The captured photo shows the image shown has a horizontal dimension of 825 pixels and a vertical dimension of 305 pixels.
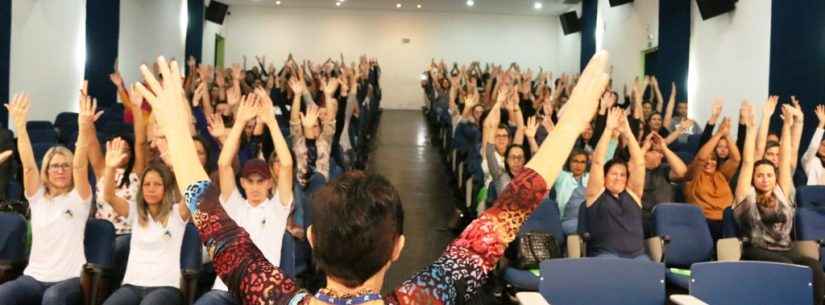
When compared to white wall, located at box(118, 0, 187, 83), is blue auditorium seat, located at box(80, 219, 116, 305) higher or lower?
lower

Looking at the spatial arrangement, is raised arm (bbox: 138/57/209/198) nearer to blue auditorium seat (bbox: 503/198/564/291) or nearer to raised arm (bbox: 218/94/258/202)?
raised arm (bbox: 218/94/258/202)

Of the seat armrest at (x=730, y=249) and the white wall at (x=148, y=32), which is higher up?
the white wall at (x=148, y=32)

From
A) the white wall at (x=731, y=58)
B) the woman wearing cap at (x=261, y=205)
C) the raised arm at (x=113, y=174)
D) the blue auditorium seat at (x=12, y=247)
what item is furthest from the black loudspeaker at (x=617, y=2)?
the blue auditorium seat at (x=12, y=247)

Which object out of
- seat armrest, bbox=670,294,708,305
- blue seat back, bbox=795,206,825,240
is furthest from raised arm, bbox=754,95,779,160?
seat armrest, bbox=670,294,708,305

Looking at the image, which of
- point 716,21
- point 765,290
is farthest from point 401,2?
point 765,290

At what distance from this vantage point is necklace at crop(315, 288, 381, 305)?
3.49 ft

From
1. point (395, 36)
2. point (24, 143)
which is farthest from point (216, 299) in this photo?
point (395, 36)

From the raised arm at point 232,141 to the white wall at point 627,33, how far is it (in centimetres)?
1046

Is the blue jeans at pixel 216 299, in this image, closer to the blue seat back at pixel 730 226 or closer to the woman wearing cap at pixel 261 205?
the woman wearing cap at pixel 261 205

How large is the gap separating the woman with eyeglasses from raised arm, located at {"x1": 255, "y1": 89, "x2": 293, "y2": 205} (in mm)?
884

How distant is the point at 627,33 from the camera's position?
14625mm

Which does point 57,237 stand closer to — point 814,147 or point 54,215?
point 54,215

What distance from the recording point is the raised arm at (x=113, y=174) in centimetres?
356

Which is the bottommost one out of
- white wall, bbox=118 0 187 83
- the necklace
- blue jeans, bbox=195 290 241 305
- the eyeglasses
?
blue jeans, bbox=195 290 241 305
